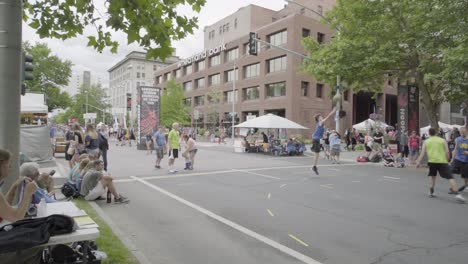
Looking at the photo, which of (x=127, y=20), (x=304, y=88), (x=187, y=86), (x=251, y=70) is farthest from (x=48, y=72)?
(x=127, y=20)

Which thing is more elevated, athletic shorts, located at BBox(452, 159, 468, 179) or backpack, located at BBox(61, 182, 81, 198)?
athletic shorts, located at BBox(452, 159, 468, 179)

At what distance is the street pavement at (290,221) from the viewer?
16.2 feet

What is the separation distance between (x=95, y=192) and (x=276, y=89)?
40.6 m

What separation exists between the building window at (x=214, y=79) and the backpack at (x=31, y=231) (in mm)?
56977

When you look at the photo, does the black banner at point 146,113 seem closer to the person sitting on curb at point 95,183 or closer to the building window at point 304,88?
the person sitting on curb at point 95,183

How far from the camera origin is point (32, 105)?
19453 mm

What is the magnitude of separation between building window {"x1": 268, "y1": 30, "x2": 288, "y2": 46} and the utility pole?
142 ft

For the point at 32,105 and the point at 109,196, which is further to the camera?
the point at 32,105

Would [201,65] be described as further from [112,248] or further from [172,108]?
[112,248]

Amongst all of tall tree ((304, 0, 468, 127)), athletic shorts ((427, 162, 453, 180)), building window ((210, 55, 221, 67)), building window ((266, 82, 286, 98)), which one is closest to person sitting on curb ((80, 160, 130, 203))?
athletic shorts ((427, 162, 453, 180))

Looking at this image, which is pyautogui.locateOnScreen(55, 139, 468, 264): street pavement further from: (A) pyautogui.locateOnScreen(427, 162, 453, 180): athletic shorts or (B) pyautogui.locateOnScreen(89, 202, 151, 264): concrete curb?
(A) pyautogui.locateOnScreen(427, 162, 453, 180): athletic shorts

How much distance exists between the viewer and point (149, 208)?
7715 millimetres

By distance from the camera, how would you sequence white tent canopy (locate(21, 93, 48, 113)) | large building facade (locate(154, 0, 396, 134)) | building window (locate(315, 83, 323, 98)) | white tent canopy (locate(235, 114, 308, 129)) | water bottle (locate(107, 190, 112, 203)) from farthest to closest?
building window (locate(315, 83, 323, 98)) < large building facade (locate(154, 0, 396, 134)) < white tent canopy (locate(235, 114, 308, 129)) < white tent canopy (locate(21, 93, 48, 113)) < water bottle (locate(107, 190, 112, 203))

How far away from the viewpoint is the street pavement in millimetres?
4926
